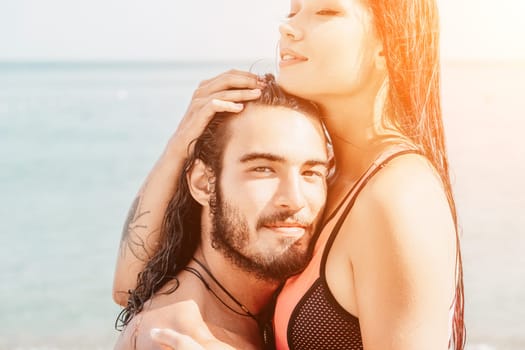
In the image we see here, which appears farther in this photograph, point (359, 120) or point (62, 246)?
point (62, 246)

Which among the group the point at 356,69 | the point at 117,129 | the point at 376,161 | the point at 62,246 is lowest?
the point at 117,129

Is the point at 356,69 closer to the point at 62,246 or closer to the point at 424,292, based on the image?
the point at 424,292

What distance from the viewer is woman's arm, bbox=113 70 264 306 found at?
126 inches

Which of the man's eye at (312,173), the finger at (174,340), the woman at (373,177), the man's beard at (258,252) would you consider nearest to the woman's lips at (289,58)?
the woman at (373,177)

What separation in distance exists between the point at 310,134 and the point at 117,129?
76.6 feet

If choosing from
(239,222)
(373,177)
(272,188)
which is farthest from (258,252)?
(373,177)

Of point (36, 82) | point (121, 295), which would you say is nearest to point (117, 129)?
point (36, 82)

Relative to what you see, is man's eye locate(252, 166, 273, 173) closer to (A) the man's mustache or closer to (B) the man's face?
(B) the man's face

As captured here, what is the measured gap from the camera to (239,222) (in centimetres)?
309

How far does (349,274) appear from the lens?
2.80 meters

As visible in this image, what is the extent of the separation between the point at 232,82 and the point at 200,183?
1.28ft

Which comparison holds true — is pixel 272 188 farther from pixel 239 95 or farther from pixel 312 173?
pixel 239 95

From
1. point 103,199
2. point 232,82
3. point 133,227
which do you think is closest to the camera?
point 232,82

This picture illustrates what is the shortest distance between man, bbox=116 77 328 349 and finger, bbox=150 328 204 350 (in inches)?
3.9
